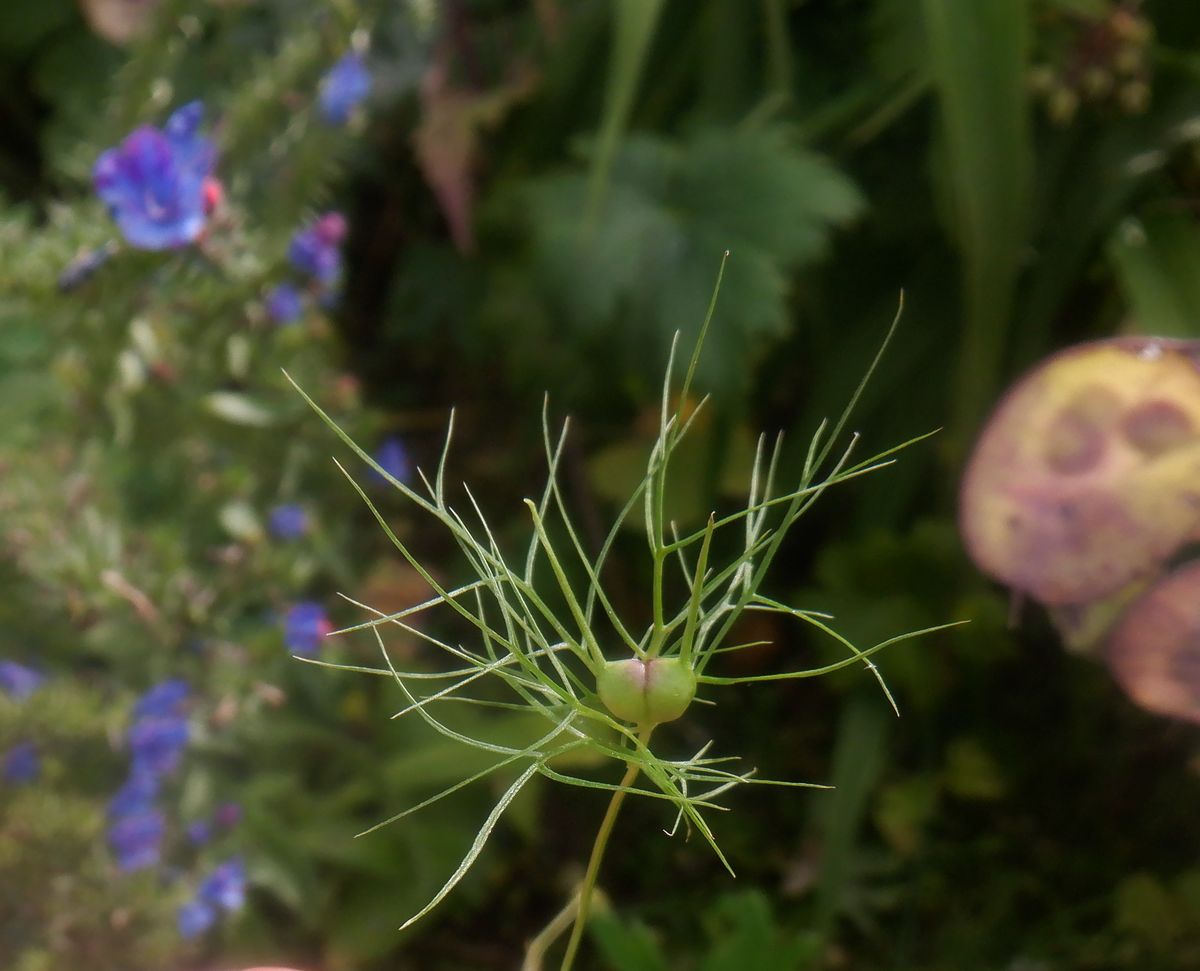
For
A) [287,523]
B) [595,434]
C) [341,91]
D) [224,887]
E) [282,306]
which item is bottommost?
[595,434]

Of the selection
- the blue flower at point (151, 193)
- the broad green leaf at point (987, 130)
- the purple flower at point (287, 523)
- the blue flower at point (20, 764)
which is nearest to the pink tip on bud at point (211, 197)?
the blue flower at point (151, 193)

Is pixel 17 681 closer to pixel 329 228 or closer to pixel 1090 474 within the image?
pixel 329 228

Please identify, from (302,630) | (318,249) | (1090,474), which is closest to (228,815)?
(302,630)

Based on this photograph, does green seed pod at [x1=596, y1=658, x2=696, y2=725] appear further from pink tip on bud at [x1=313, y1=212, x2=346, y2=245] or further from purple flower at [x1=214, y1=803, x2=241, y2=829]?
pink tip on bud at [x1=313, y1=212, x2=346, y2=245]

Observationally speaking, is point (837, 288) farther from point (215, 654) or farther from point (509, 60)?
point (215, 654)

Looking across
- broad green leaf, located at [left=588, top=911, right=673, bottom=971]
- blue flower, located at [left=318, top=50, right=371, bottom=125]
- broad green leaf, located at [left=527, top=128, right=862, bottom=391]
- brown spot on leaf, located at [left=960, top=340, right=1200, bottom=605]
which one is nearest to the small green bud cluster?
broad green leaf, located at [left=527, top=128, right=862, bottom=391]

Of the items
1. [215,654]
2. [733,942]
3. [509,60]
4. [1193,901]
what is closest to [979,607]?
[1193,901]
